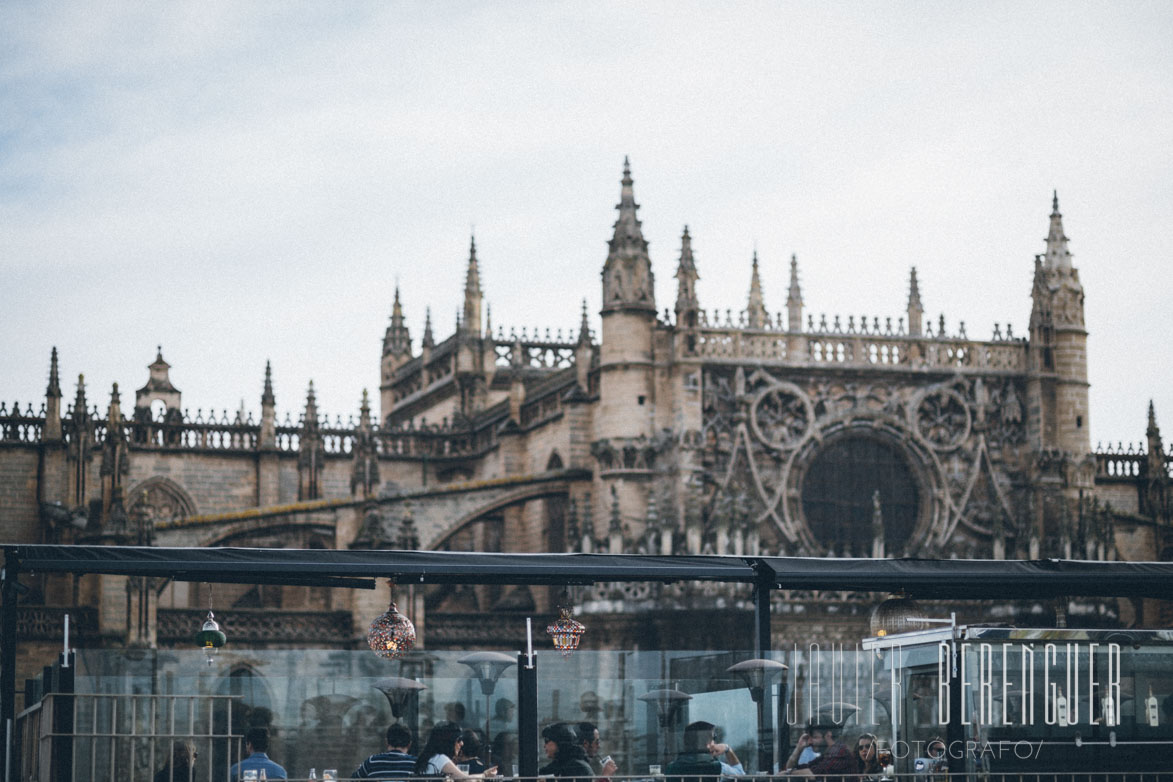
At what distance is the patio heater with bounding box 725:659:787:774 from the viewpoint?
816 inches

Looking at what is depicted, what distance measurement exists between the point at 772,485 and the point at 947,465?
530cm

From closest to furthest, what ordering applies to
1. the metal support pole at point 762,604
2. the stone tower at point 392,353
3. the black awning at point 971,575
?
the black awning at point 971,575, the metal support pole at point 762,604, the stone tower at point 392,353

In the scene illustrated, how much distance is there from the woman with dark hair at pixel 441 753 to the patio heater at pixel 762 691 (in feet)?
10.2

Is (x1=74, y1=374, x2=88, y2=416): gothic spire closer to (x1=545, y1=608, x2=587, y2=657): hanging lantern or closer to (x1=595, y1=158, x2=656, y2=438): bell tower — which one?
(x1=595, y1=158, x2=656, y2=438): bell tower

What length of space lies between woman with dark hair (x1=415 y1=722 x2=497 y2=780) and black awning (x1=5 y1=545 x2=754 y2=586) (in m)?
2.46

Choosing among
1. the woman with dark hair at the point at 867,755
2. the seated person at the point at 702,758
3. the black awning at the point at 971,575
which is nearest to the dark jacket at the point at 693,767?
the seated person at the point at 702,758

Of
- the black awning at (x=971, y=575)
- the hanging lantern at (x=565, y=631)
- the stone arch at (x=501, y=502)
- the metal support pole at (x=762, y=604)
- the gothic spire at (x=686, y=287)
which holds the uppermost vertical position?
the gothic spire at (x=686, y=287)

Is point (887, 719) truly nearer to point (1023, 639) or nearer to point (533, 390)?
point (1023, 639)

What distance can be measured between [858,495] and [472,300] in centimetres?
2090

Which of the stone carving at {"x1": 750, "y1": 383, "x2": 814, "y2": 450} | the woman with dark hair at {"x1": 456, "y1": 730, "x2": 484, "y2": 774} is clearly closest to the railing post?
the woman with dark hair at {"x1": 456, "y1": 730, "x2": 484, "y2": 774}

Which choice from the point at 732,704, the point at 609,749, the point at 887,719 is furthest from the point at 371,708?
the point at 887,719

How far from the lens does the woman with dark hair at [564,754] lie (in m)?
19.5

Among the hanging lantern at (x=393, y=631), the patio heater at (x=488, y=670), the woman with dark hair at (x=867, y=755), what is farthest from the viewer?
the hanging lantern at (x=393, y=631)

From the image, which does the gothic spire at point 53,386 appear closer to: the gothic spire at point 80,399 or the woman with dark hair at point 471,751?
the gothic spire at point 80,399
